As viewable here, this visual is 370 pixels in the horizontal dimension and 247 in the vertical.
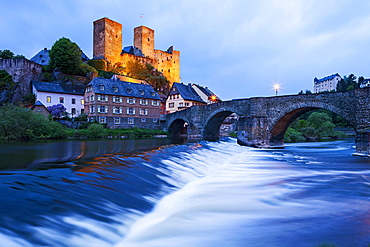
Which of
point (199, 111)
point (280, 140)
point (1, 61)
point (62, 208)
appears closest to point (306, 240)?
point (62, 208)

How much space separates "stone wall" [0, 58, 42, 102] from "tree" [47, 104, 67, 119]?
777 cm

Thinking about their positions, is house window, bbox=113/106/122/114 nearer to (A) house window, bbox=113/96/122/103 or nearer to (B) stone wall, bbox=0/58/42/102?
(A) house window, bbox=113/96/122/103

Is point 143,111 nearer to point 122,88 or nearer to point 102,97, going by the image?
point 122,88

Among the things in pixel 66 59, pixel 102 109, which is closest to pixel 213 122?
pixel 102 109

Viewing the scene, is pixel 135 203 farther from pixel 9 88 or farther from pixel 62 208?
pixel 9 88

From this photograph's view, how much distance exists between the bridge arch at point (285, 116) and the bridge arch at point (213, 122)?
279 inches

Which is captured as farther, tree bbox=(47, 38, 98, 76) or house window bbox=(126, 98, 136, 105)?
tree bbox=(47, 38, 98, 76)

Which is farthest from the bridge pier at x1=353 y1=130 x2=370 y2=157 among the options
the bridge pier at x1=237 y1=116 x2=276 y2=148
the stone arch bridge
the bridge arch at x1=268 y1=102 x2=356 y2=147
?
the bridge pier at x1=237 y1=116 x2=276 y2=148

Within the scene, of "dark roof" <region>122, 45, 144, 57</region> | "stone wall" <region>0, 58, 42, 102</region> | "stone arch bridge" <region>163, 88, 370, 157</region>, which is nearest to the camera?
"stone arch bridge" <region>163, 88, 370, 157</region>

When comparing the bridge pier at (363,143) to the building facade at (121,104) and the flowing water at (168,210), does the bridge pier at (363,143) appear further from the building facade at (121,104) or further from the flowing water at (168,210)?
the building facade at (121,104)

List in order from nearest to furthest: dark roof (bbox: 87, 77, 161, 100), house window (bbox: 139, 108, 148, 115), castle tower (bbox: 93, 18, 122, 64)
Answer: dark roof (bbox: 87, 77, 161, 100) < house window (bbox: 139, 108, 148, 115) < castle tower (bbox: 93, 18, 122, 64)

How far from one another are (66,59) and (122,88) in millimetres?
15195

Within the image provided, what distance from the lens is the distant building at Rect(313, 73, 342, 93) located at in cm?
9784

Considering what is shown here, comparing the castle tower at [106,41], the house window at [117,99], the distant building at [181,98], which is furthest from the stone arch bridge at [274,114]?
the castle tower at [106,41]
